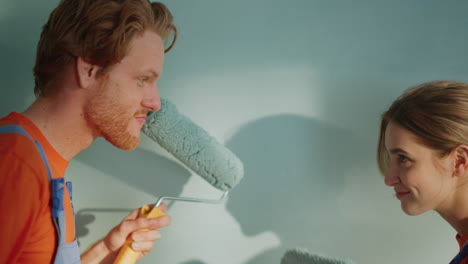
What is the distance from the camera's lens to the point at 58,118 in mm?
699

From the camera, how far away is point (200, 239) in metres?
1.02

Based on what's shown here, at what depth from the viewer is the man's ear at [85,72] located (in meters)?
0.70

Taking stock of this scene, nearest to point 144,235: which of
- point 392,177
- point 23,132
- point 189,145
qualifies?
point 189,145

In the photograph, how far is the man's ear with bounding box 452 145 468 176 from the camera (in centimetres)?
79

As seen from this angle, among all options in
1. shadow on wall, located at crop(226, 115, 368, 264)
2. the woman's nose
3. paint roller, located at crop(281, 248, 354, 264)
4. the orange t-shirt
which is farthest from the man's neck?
the woman's nose

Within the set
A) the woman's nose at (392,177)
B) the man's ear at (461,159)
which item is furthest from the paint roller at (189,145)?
the man's ear at (461,159)

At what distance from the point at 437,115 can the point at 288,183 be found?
0.39m

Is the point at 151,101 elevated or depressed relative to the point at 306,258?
elevated

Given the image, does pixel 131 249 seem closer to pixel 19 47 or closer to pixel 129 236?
pixel 129 236

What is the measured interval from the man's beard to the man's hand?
193 millimetres

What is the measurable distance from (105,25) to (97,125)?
19 cm

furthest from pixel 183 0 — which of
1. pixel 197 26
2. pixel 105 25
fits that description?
pixel 105 25

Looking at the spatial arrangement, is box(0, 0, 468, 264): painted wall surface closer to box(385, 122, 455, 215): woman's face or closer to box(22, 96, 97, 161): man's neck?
box(385, 122, 455, 215): woman's face

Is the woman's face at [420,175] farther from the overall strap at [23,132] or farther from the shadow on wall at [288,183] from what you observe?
the overall strap at [23,132]
